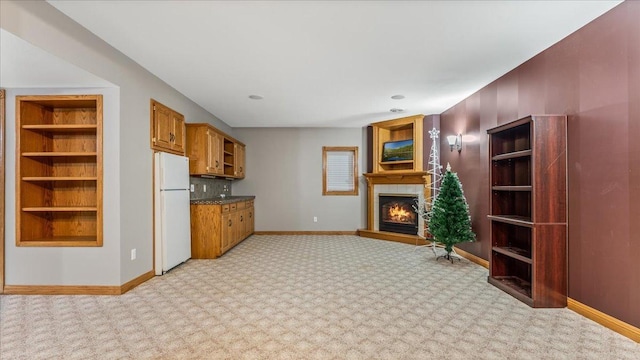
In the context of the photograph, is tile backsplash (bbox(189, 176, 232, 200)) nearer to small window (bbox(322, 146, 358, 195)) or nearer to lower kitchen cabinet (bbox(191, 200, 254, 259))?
lower kitchen cabinet (bbox(191, 200, 254, 259))

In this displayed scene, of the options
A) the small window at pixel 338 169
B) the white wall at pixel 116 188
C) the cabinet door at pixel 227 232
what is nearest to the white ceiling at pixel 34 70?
the white wall at pixel 116 188

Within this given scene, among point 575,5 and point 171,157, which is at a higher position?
point 575,5

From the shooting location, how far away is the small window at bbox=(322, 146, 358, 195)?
7.57m

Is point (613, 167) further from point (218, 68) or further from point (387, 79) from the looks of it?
point (218, 68)

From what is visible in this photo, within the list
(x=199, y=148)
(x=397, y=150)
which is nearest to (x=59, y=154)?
(x=199, y=148)

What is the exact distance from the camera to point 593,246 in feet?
8.94

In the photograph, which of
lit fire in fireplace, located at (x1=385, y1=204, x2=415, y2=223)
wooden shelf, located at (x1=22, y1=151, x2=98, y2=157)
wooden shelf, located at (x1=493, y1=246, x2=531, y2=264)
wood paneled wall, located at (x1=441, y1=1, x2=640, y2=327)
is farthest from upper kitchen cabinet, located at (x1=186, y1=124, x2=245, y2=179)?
wood paneled wall, located at (x1=441, y1=1, x2=640, y2=327)

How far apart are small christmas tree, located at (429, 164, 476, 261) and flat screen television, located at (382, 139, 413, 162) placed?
1.86 metres

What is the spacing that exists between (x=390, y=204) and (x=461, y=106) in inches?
106

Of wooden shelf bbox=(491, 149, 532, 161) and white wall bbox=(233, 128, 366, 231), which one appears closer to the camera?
wooden shelf bbox=(491, 149, 532, 161)

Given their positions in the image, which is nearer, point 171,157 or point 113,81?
point 113,81

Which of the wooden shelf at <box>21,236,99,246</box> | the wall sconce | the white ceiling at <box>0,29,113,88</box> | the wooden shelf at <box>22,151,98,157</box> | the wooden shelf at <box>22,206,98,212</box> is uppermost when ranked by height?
the white ceiling at <box>0,29,113,88</box>

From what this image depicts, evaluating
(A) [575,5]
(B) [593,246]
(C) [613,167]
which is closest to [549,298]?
(B) [593,246]

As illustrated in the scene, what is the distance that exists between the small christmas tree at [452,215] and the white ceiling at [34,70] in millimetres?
4715
